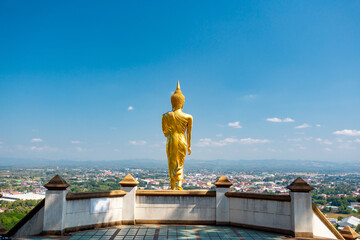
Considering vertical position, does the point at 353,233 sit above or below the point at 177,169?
below

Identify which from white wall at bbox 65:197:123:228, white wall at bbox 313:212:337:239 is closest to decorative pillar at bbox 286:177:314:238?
A: white wall at bbox 313:212:337:239

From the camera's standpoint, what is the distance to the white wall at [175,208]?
1027 cm

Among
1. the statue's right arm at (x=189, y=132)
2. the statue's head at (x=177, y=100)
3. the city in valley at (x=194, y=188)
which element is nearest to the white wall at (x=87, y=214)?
the city in valley at (x=194, y=188)

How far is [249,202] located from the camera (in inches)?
386

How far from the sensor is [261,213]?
949 cm

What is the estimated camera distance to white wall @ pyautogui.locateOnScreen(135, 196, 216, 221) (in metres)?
10.3

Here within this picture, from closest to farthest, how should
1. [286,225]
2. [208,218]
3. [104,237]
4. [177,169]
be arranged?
[104,237] → [286,225] → [208,218] → [177,169]

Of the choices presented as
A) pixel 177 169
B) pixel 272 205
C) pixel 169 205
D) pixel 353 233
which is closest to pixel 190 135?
pixel 177 169

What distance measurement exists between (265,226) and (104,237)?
5228 mm

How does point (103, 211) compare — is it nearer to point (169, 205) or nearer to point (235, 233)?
point (169, 205)

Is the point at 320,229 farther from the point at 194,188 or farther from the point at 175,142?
the point at 194,188

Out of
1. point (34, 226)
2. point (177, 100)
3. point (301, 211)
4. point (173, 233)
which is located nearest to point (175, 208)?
point (173, 233)

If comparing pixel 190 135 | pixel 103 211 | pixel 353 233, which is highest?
pixel 190 135

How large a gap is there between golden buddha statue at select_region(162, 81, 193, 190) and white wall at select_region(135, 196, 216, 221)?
4.31ft
